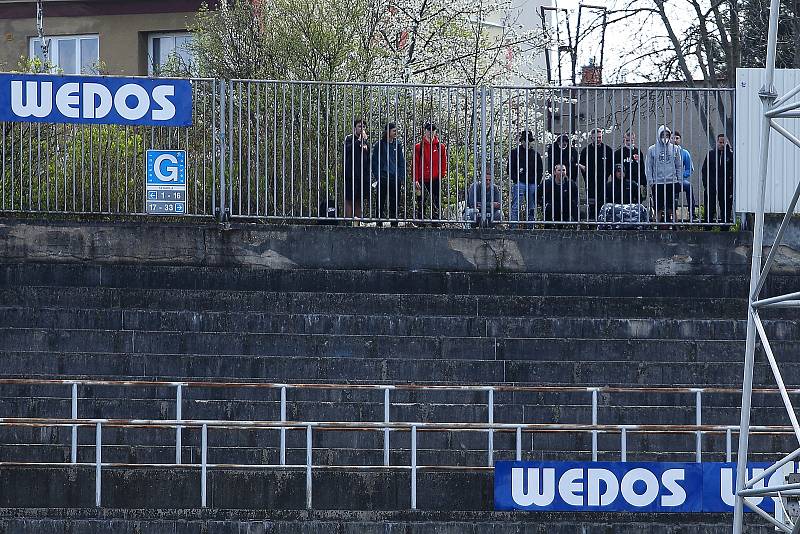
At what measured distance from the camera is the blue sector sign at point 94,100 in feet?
56.6

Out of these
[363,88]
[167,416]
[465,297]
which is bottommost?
[167,416]

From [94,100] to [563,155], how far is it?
17.9 ft

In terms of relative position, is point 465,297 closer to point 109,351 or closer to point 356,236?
point 356,236

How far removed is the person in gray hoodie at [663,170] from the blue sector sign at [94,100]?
17.7ft

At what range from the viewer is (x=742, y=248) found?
17141 millimetres

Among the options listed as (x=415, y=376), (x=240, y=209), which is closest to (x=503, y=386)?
(x=415, y=376)

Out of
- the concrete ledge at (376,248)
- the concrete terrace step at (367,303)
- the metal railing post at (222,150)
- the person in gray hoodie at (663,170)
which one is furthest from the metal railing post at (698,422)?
the metal railing post at (222,150)

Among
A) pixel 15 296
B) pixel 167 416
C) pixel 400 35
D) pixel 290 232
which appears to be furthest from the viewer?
pixel 400 35

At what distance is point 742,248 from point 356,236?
440cm

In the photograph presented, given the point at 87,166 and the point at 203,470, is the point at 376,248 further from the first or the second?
the point at 203,470

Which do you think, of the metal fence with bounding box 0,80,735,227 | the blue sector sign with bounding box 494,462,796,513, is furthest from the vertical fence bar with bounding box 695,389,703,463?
the metal fence with bounding box 0,80,735,227

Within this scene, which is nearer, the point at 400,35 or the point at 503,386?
the point at 503,386

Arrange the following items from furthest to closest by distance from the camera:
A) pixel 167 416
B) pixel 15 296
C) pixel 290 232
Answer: pixel 290 232
pixel 15 296
pixel 167 416

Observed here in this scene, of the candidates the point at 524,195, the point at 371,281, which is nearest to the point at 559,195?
the point at 524,195
